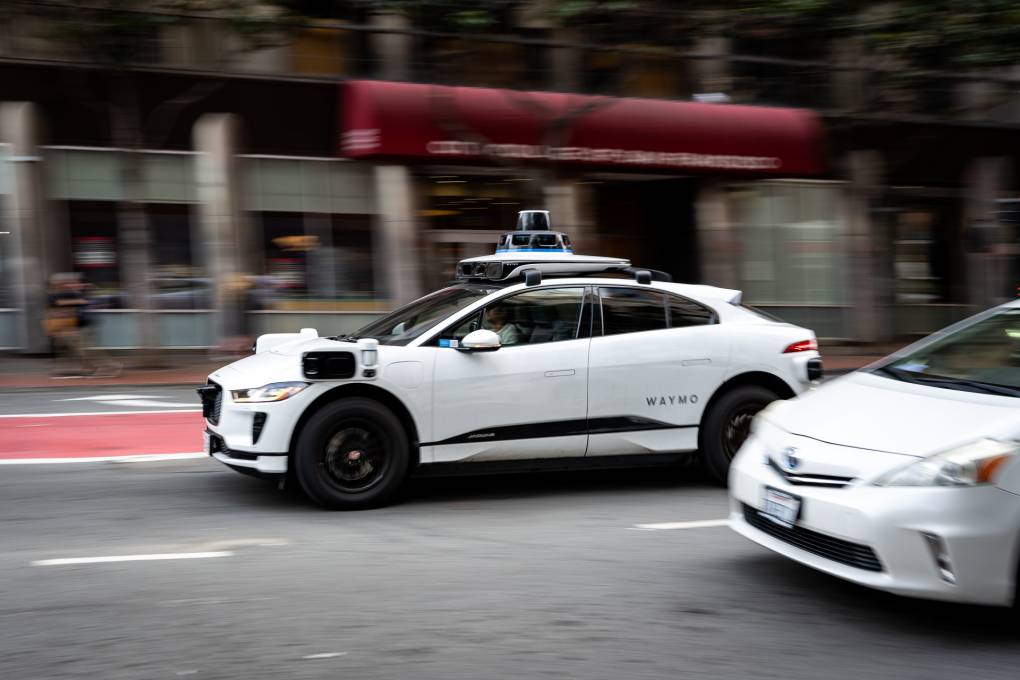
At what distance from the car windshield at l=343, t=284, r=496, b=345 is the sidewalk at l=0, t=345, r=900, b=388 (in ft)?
28.2

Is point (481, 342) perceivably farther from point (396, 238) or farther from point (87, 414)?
point (396, 238)

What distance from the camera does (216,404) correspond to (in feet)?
21.8

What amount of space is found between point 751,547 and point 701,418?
161 centimetres

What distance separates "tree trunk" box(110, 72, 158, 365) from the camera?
15719mm

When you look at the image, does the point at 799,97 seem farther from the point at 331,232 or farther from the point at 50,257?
the point at 50,257

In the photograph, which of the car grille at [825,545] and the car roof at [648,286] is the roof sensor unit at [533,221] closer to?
the car roof at [648,286]

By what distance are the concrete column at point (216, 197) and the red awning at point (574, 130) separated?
2227 millimetres

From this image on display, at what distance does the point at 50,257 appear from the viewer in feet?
58.5

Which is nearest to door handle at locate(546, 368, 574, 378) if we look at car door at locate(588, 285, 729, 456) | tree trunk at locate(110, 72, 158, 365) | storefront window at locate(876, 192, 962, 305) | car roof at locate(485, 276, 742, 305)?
car door at locate(588, 285, 729, 456)

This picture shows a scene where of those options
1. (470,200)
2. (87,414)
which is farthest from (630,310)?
(470,200)

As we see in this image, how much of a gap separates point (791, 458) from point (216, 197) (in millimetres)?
15855

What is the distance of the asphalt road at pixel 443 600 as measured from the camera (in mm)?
3984

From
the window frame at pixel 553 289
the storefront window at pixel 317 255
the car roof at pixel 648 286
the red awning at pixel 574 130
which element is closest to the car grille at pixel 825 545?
the window frame at pixel 553 289

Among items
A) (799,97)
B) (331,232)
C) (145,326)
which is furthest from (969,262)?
(145,326)
